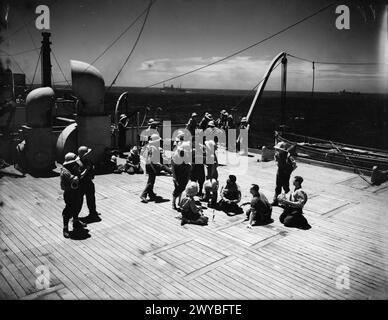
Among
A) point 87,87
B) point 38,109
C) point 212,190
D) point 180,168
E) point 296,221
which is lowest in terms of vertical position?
point 296,221

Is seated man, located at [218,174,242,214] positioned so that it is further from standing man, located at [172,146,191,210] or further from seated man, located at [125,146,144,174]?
seated man, located at [125,146,144,174]

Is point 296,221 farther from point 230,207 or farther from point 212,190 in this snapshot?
point 212,190

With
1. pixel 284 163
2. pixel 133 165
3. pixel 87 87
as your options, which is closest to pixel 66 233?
pixel 284 163

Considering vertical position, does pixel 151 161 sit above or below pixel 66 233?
above

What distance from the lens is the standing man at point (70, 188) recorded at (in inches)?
281

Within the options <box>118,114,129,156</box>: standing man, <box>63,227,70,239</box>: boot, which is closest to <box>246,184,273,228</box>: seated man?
<box>63,227,70,239</box>: boot

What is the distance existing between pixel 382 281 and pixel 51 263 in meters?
6.14

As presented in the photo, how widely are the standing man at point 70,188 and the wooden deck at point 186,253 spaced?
590 mm

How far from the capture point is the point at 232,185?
9242mm

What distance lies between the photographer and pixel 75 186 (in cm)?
719

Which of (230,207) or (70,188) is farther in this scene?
(230,207)

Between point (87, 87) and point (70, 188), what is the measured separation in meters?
7.50
